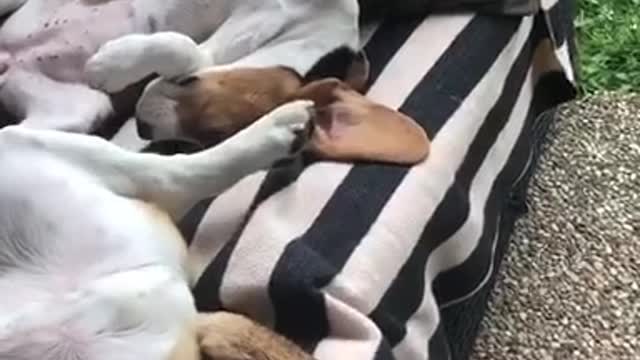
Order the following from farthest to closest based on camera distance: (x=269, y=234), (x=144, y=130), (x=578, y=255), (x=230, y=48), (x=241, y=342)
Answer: (x=578, y=255) → (x=230, y=48) → (x=144, y=130) → (x=269, y=234) → (x=241, y=342)

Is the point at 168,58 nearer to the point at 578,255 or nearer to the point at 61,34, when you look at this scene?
the point at 61,34

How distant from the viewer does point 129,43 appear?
153cm

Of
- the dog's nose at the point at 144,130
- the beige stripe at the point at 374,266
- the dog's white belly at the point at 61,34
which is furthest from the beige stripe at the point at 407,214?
the dog's white belly at the point at 61,34

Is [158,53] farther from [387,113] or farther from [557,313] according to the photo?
[557,313]

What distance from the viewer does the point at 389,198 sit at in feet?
4.74

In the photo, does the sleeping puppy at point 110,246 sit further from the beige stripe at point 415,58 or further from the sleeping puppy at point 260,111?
the beige stripe at point 415,58

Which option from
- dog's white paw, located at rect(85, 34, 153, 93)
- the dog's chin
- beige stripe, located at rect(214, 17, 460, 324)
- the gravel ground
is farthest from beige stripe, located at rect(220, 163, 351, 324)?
the gravel ground

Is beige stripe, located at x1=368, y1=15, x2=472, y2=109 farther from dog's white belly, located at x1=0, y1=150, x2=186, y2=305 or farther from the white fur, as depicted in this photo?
dog's white belly, located at x1=0, y1=150, x2=186, y2=305

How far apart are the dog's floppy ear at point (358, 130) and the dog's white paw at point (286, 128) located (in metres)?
0.04

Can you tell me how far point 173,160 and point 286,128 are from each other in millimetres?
109

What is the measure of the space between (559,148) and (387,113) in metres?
0.68

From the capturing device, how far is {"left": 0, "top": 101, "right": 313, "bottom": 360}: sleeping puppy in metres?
1.26

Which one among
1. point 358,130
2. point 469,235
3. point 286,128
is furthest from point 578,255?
point 286,128

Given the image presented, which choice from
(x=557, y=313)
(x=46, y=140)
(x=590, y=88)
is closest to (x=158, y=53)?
(x=46, y=140)
